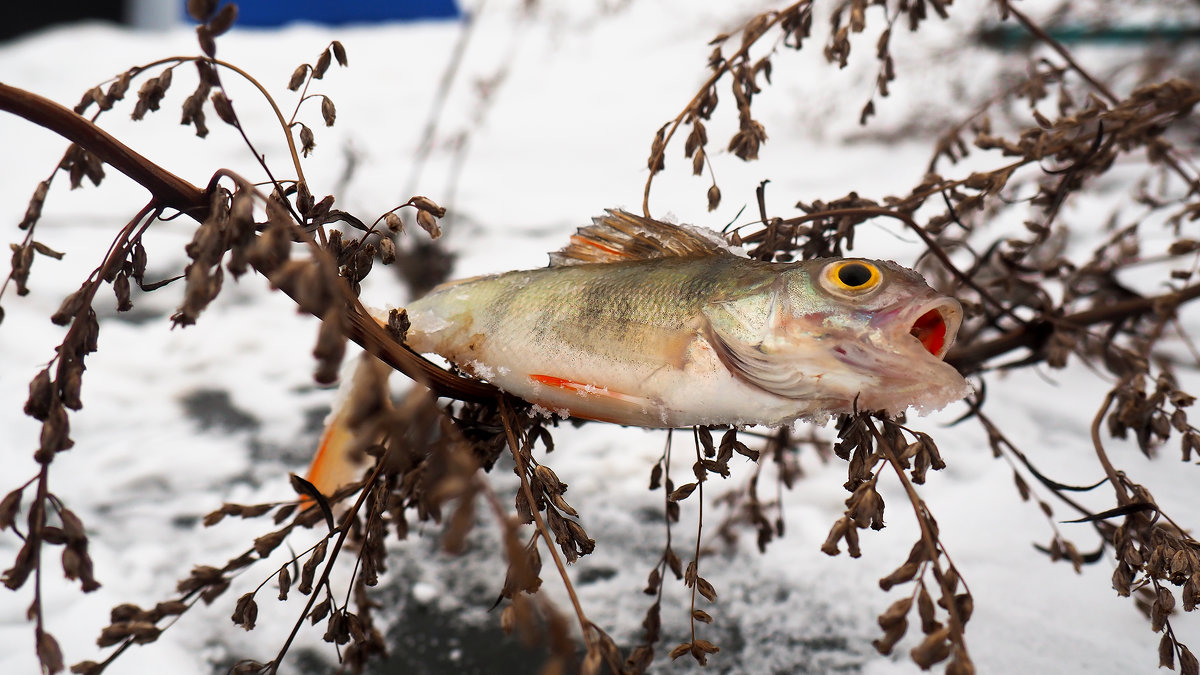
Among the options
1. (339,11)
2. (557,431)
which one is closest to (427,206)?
(557,431)

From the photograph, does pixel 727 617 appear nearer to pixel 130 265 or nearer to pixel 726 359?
pixel 726 359

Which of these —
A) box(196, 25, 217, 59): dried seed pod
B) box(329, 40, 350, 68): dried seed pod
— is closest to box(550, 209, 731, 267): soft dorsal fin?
box(329, 40, 350, 68): dried seed pod

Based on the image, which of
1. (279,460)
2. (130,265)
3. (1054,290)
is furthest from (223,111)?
(1054,290)

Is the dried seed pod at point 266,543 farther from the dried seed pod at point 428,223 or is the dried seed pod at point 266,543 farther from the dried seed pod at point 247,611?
the dried seed pod at point 428,223

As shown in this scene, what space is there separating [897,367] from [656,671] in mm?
871

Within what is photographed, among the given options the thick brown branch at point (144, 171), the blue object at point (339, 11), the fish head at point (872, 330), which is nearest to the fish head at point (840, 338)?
the fish head at point (872, 330)

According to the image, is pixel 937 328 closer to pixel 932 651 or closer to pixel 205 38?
pixel 932 651

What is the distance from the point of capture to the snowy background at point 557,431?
1740 mm

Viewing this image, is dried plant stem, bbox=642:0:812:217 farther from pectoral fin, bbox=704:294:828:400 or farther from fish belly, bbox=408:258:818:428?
pectoral fin, bbox=704:294:828:400

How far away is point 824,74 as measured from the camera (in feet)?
18.1

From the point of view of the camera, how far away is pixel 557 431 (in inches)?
105

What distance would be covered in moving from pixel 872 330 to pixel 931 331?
0.14 meters

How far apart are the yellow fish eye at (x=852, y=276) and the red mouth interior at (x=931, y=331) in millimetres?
110

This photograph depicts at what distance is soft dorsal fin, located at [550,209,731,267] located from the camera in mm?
1291
